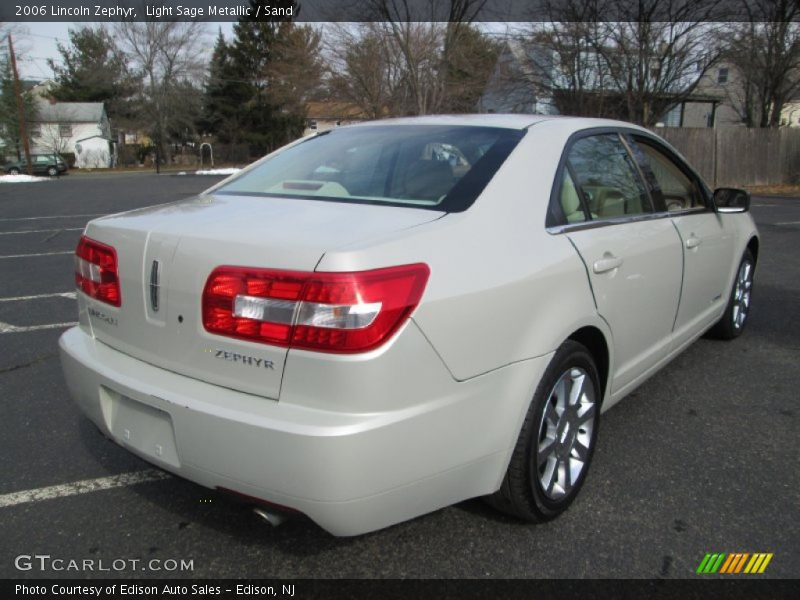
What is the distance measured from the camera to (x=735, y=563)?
218 centimetres

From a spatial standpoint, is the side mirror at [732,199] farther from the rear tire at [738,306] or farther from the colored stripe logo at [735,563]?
the colored stripe logo at [735,563]

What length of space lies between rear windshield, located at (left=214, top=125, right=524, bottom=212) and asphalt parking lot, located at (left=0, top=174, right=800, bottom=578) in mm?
1234

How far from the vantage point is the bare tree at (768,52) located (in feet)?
71.8

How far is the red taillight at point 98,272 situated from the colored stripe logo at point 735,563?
89.2 inches

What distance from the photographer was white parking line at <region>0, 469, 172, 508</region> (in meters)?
2.57

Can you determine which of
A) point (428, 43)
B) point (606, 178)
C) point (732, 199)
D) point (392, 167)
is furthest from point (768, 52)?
point (392, 167)

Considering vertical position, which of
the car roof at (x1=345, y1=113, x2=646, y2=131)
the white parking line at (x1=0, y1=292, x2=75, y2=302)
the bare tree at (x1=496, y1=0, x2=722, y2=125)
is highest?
the bare tree at (x1=496, y1=0, x2=722, y2=125)

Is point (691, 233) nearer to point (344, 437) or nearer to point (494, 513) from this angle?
point (494, 513)

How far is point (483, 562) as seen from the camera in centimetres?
217

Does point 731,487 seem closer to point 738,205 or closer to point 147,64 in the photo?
point 738,205

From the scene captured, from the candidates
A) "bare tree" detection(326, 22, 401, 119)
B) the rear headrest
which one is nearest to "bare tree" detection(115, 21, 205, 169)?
"bare tree" detection(326, 22, 401, 119)

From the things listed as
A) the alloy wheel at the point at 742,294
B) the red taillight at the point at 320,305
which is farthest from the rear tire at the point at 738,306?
the red taillight at the point at 320,305

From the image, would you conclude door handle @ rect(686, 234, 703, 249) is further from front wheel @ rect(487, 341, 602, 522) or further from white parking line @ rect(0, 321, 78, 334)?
white parking line @ rect(0, 321, 78, 334)

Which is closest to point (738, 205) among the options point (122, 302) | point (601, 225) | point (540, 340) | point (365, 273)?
point (601, 225)
